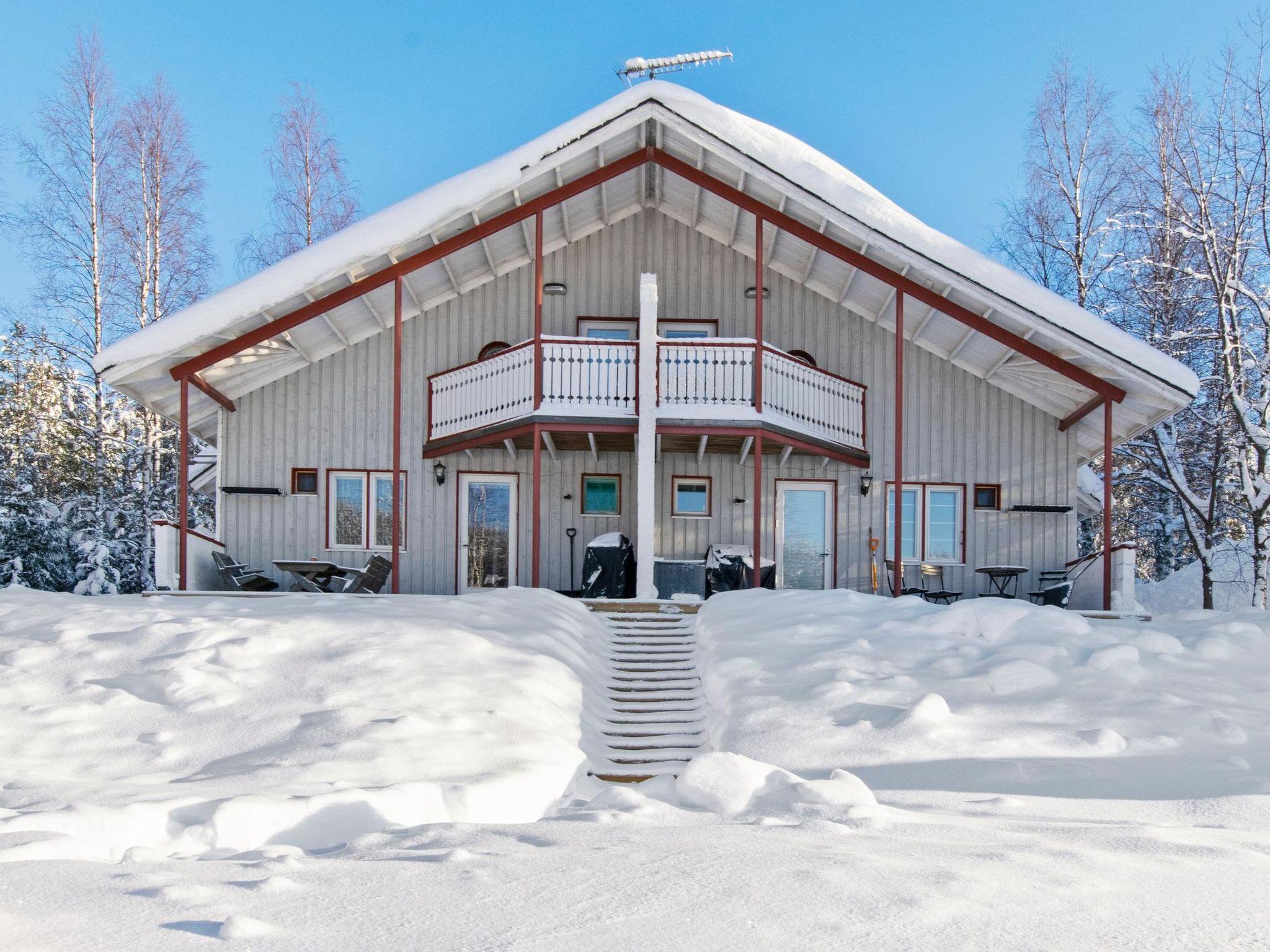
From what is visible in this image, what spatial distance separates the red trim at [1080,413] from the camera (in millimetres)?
13562

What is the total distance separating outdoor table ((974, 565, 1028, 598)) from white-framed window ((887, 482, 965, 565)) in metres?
0.48

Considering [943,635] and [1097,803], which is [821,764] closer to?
[1097,803]

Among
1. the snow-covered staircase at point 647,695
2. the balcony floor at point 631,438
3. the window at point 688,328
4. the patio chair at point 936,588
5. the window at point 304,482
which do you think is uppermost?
the window at point 688,328

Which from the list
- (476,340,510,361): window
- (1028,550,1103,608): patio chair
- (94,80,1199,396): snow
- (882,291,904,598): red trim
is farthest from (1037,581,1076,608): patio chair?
(476,340,510,361): window

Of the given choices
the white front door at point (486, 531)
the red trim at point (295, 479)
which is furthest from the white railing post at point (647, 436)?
the red trim at point (295, 479)

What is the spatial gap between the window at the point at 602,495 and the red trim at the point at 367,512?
2.49 m

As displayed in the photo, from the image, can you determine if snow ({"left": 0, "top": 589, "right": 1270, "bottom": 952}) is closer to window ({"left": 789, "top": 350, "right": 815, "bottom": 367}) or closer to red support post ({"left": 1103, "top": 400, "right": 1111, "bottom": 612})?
red support post ({"left": 1103, "top": 400, "right": 1111, "bottom": 612})

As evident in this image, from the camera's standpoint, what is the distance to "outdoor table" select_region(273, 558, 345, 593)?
1319cm

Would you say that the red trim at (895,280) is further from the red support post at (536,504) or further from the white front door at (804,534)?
the red support post at (536,504)

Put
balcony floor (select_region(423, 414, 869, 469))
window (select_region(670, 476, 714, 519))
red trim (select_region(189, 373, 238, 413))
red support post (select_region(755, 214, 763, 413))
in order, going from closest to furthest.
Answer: red support post (select_region(755, 214, 763, 413))
balcony floor (select_region(423, 414, 869, 469))
red trim (select_region(189, 373, 238, 413))
window (select_region(670, 476, 714, 519))

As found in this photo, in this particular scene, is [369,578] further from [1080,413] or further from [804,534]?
[1080,413]

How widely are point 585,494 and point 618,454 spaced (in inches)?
29.1

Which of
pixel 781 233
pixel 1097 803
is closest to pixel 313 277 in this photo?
pixel 781 233

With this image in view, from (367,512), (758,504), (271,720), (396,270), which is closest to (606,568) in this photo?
(758,504)
